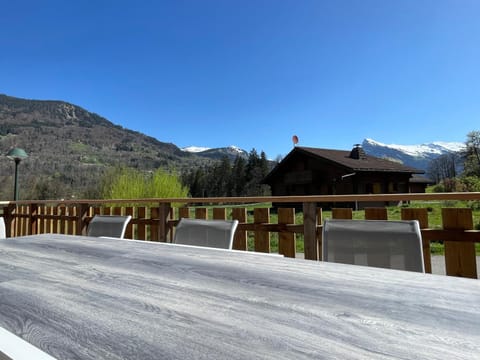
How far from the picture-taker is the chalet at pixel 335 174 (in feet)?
62.1

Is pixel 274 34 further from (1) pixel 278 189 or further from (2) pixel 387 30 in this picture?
(1) pixel 278 189

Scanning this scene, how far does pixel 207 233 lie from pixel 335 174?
60.7ft

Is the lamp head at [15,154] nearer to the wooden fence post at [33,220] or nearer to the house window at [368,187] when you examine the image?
the wooden fence post at [33,220]

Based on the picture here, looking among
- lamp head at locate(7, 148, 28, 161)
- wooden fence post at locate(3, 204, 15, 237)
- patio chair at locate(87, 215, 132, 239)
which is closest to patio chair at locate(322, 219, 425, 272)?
patio chair at locate(87, 215, 132, 239)

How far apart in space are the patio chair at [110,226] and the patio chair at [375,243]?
1414 mm

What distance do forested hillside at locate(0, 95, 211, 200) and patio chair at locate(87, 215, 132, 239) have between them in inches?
1270

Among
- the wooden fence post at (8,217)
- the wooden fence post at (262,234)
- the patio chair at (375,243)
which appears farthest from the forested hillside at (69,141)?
the patio chair at (375,243)

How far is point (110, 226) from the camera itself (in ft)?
7.13

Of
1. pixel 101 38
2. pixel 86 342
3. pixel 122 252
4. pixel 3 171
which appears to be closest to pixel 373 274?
pixel 86 342

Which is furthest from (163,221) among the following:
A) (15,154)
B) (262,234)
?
(15,154)

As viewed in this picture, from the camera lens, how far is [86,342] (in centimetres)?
56

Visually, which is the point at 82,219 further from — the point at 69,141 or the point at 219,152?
the point at 219,152

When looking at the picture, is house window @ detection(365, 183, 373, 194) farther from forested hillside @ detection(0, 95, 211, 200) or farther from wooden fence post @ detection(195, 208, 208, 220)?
forested hillside @ detection(0, 95, 211, 200)

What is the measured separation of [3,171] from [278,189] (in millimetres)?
26190
